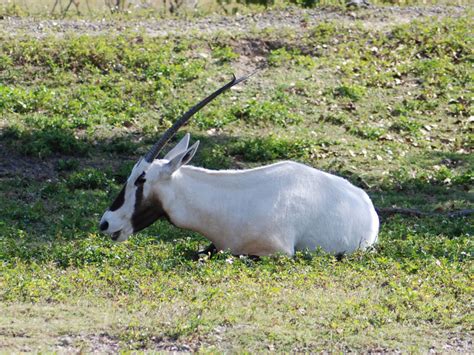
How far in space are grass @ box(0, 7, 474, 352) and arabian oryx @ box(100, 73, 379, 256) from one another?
287 millimetres

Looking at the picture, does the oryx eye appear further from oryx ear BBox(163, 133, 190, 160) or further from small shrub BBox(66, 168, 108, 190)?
small shrub BBox(66, 168, 108, 190)

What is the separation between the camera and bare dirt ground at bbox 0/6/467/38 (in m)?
17.2

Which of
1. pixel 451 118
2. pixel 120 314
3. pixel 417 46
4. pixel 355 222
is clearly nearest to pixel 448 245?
pixel 355 222

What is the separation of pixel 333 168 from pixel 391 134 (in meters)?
1.77

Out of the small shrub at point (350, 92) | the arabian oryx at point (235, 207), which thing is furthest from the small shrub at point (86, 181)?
the small shrub at point (350, 92)

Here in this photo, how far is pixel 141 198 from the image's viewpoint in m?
9.70

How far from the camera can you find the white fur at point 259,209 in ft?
31.4

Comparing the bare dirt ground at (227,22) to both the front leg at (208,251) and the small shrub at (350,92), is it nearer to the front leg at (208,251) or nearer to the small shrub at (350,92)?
the small shrub at (350,92)

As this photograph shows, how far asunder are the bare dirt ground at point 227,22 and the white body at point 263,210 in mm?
7610

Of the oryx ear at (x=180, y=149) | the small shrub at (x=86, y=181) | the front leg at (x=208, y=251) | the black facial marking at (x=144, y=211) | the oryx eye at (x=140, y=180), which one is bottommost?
the small shrub at (x=86, y=181)

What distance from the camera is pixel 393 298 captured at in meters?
8.17

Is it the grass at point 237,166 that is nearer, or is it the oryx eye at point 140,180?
the grass at point 237,166

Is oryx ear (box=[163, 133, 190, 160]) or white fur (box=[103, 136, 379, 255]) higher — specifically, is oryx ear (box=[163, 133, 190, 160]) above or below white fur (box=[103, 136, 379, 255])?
above

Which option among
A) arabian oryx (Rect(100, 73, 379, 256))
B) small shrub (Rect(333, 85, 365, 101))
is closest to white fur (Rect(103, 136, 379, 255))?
arabian oryx (Rect(100, 73, 379, 256))
